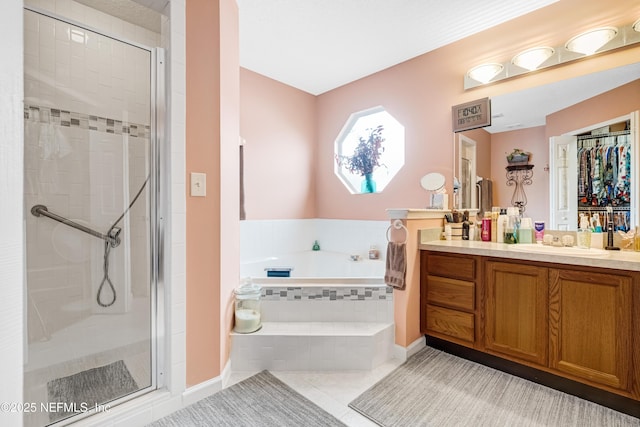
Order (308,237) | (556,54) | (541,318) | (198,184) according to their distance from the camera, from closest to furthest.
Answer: (198,184) < (541,318) < (556,54) < (308,237)

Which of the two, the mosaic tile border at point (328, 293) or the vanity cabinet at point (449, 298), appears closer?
the vanity cabinet at point (449, 298)

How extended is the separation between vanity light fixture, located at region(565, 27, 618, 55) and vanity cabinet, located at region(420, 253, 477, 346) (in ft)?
5.38


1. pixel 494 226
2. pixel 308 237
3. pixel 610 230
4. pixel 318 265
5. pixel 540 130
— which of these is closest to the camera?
pixel 610 230

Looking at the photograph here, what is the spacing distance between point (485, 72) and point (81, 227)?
10.5 ft

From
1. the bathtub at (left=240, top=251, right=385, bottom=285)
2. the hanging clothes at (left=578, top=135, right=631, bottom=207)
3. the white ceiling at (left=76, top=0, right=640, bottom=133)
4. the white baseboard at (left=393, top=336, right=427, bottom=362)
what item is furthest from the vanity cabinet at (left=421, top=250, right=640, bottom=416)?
the white ceiling at (left=76, top=0, right=640, bottom=133)

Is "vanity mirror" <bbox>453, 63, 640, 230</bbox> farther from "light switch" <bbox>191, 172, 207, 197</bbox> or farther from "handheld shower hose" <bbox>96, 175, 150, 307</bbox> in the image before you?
"handheld shower hose" <bbox>96, 175, 150, 307</bbox>

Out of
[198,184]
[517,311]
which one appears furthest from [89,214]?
[517,311]

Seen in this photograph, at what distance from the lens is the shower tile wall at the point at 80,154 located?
166 centimetres

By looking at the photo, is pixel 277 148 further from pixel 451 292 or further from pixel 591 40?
pixel 591 40

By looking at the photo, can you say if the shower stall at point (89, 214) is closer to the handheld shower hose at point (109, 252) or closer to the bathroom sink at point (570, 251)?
the handheld shower hose at point (109, 252)

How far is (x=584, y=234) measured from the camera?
6.51 feet

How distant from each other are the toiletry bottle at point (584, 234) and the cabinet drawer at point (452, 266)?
0.71 meters


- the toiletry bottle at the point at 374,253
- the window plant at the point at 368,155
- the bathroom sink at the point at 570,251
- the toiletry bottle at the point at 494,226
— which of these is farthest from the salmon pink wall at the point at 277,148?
the bathroom sink at the point at 570,251

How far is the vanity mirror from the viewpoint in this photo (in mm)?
1978
